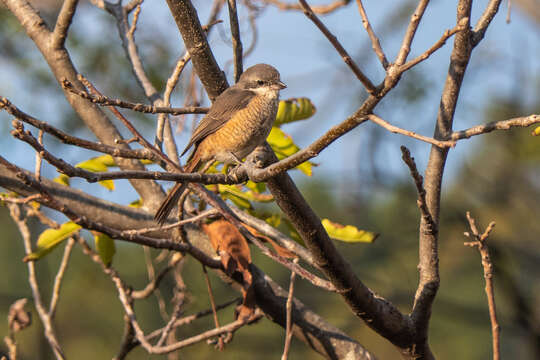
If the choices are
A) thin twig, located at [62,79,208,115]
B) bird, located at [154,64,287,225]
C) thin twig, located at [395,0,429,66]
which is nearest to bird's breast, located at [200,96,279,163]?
bird, located at [154,64,287,225]

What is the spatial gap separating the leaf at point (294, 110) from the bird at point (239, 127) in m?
0.11

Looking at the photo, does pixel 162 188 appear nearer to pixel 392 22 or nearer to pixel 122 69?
pixel 122 69

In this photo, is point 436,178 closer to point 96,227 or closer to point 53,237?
point 96,227

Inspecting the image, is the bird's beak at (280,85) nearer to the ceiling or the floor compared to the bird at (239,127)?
nearer to the ceiling

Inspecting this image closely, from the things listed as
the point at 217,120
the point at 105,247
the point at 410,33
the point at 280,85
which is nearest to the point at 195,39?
the point at 410,33

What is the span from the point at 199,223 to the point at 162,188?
0.36 m

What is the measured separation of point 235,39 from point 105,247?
1478 mm

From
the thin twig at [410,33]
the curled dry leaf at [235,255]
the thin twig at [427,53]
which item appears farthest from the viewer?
the curled dry leaf at [235,255]

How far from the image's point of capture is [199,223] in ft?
10.5

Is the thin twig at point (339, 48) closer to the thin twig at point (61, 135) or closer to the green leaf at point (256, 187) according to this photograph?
the thin twig at point (61, 135)

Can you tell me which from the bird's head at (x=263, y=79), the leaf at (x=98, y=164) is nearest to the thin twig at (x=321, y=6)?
the bird's head at (x=263, y=79)

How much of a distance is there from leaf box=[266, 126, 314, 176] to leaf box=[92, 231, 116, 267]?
3.46ft

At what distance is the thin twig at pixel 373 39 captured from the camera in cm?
173

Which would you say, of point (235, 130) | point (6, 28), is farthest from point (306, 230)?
point (6, 28)
